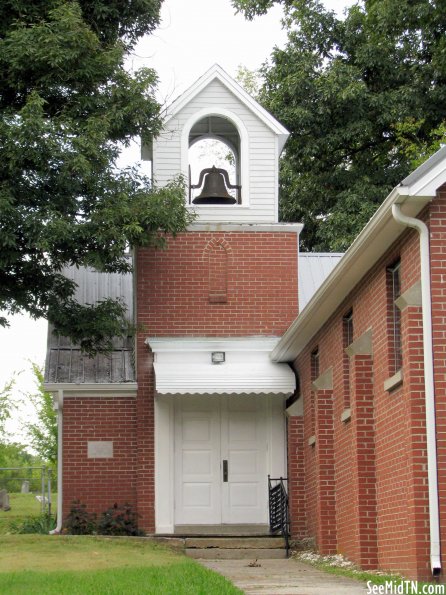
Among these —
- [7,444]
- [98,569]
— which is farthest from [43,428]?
[98,569]

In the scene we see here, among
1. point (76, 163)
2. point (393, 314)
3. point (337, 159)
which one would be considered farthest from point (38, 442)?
point (393, 314)

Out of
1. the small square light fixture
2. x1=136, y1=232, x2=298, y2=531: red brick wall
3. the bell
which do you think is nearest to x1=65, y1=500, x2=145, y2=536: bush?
x1=136, y1=232, x2=298, y2=531: red brick wall

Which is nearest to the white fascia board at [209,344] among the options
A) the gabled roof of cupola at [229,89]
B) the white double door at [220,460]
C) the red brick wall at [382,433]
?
the white double door at [220,460]

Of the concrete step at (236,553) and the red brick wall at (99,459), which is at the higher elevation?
the red brick wall at (99,459)

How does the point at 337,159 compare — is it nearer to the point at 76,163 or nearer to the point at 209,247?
the point at 209,247

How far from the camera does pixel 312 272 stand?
25.3 m

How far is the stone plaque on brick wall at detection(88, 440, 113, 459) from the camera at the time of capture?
2198cm

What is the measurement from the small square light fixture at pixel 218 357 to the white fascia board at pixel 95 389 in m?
1.58

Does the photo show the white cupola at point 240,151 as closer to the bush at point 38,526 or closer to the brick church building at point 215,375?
the brick church building at point 215,375

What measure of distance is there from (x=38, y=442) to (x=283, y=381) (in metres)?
22.0

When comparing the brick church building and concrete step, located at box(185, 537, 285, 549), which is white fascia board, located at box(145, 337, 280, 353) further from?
concrete step, located at box(185, 537, 285, 549)

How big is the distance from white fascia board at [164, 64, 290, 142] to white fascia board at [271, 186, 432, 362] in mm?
4623

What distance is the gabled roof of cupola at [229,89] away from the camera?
896 inches

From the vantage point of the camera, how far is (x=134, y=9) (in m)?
22.7
